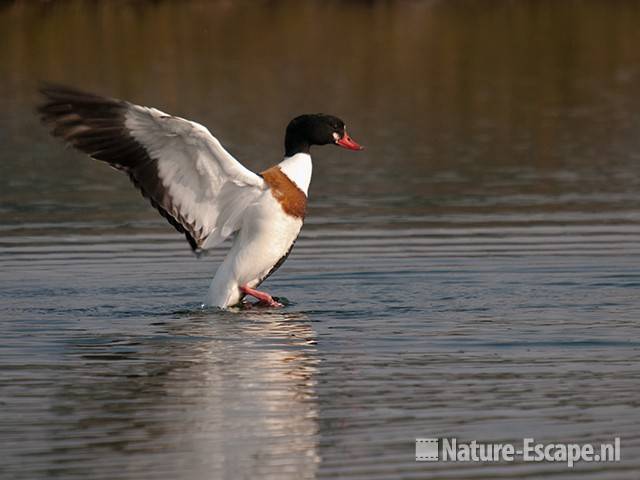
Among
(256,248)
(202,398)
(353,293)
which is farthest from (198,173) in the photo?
(202,398)

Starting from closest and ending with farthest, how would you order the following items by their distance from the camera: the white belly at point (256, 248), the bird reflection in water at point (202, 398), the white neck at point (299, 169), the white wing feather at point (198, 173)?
the bird reflection in water at point (202, 398), the white wing feather at point (198, 173), the white belly at point (256, 248), the white neck at point (299, 169)

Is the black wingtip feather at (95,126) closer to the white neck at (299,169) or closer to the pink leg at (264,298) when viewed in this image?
the white neck at (299,169)

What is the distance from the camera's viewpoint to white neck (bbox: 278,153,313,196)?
1195cm

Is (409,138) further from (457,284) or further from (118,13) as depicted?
(118,13)

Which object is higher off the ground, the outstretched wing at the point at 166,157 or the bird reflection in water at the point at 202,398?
the outstretched wing at the point at 166,157

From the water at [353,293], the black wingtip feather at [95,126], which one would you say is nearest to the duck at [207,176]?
the black wingtip feather at [95,126]

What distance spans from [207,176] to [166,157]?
1.04 ft

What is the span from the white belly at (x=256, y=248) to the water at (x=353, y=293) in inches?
13.1

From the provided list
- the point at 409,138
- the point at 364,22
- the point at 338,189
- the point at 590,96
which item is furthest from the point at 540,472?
the point at 364,22

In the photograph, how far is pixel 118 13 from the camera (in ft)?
112

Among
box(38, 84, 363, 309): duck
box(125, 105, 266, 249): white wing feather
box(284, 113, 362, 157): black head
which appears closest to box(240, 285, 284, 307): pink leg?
box(38, 84, 363, 309): duck

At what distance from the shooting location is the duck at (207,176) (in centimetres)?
1138

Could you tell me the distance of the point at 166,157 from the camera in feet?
37.9

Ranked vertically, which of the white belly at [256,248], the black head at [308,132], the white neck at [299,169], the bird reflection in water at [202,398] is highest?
the black head at [308,132]
